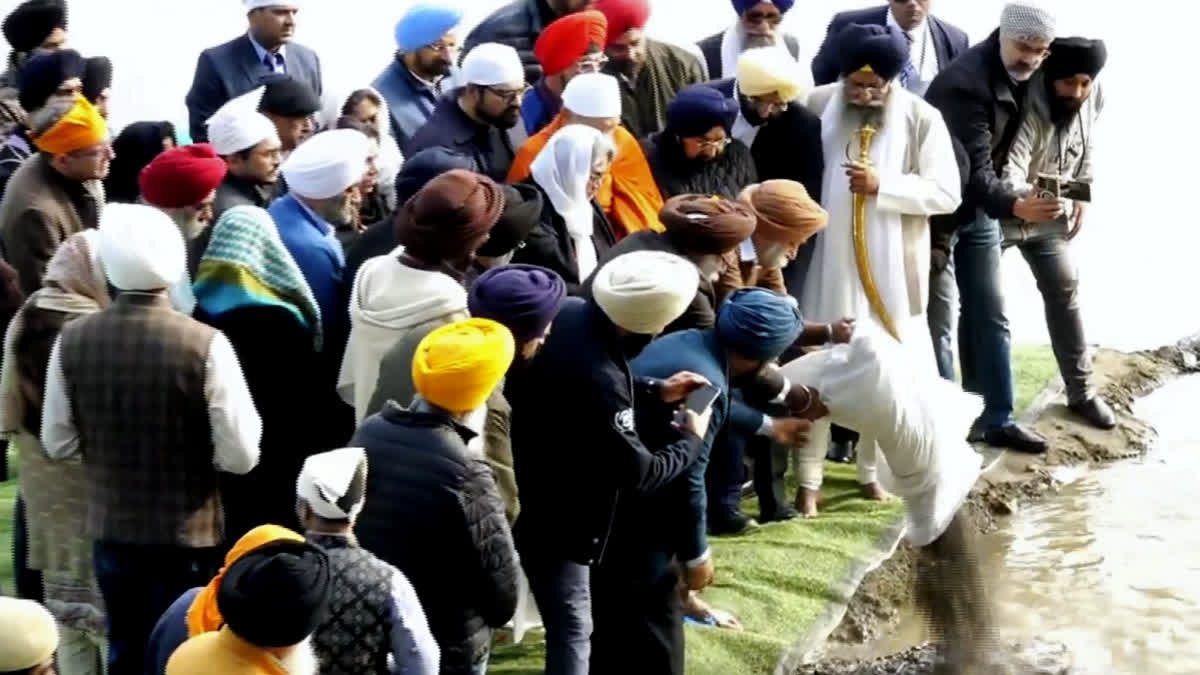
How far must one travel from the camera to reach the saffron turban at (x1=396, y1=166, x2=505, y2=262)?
189 inches

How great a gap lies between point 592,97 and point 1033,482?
2.57 metres

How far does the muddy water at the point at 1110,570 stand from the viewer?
234 inches

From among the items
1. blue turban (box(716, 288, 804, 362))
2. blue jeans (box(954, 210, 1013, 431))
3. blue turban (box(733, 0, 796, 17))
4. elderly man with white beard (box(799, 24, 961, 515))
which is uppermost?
blue turban (box(733, 0, 796, 17))

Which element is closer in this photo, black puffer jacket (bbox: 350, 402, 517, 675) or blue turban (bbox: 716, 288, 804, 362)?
black puffer jacket (bbox: 350, 402, 517, 675)

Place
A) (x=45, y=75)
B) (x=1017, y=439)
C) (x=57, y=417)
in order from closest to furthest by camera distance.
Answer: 1. (x=57, y=417)
2. (x=45, y=75)
3. (x=1017, y=439)

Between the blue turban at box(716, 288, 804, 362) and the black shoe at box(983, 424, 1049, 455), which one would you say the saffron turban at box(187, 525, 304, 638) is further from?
the black shoe at box(983, 424, 1049, 455)

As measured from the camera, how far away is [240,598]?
3285mm

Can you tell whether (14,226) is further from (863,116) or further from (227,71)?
(863,116)

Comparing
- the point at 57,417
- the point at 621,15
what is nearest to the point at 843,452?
the point at 621,15

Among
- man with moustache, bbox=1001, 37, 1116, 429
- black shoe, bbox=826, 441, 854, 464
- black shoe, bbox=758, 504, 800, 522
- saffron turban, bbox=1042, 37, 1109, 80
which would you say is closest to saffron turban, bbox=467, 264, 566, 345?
black shoe, bbox=758, 504, 800, 522

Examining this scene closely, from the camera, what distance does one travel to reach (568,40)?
21.3 feet

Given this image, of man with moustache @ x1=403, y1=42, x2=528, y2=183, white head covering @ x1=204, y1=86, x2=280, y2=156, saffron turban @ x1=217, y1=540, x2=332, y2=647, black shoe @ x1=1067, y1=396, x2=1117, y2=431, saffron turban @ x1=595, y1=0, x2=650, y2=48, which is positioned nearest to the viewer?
saffron turban @ x1=217, y1=540, x2=332, y2=647

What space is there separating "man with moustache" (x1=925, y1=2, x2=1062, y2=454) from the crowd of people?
0.04 metres

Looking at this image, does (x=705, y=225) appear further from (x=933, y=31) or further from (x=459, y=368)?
(x=933, y=31)
